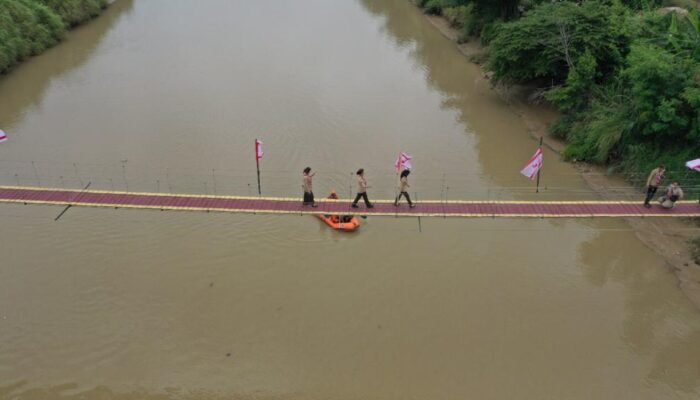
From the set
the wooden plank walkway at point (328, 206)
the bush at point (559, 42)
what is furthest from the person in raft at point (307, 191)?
the bush at point (559, 42)

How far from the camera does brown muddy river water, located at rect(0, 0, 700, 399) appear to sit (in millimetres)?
10461

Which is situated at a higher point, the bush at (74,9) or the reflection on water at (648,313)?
the bush at (74,9)

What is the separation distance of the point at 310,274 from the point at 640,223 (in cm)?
827

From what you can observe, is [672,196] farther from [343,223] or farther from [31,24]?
[31,24]

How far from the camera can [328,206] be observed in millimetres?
12570

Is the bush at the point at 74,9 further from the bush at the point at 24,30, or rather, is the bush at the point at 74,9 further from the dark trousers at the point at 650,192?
the dark trousers at the point at 650,192

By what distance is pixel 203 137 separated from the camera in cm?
1883

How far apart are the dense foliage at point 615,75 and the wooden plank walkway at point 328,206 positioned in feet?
10.3

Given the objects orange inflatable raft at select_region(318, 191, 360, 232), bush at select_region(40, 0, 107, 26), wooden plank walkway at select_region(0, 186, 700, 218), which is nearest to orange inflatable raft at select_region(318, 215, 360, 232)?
orange inflatable raft at select_region(318, 191, 360, 232)

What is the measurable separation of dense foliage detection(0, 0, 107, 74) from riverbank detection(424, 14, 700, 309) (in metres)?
20.3

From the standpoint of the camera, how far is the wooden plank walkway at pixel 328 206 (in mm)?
12117

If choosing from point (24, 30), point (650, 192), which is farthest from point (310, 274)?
point (24, 30)

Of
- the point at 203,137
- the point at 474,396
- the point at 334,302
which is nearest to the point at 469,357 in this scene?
the point at 474,396

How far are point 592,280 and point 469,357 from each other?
3.90 meters
